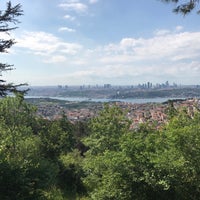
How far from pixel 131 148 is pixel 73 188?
14156 millimetres

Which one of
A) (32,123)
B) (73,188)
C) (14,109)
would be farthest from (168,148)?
(32,123)

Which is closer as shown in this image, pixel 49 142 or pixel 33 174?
pixel 33 174

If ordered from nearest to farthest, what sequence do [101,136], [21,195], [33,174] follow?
[21,195] → [33,174] → [101,136]

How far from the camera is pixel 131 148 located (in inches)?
640

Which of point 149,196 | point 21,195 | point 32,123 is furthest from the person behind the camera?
point 32,123

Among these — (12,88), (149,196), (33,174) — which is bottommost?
(149,196)

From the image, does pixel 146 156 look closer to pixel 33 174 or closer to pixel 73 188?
pixel 33 174

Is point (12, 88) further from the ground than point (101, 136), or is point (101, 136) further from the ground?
point (12, 88)

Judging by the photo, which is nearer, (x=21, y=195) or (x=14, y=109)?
(x=21, y=195)

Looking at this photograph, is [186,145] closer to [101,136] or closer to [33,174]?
[33,174]

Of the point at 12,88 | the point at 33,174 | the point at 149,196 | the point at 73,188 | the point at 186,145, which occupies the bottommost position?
the point at 73,188

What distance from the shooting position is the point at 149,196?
16.1 metres

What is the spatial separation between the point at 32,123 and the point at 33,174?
82.2ft

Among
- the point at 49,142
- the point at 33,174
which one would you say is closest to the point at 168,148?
the point at 33,174
